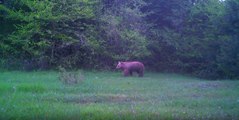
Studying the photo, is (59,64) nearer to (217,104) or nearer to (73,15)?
(73,15)

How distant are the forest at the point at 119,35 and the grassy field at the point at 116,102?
31.8ft

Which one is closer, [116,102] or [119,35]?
[116,102]

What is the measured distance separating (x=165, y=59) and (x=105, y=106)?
21.2m

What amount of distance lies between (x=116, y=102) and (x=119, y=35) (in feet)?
54.0

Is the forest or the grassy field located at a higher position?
the forest

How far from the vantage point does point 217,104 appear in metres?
13.8

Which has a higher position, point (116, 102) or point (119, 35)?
point (119, 35)

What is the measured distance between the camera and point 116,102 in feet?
46.6

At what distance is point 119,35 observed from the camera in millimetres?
30406

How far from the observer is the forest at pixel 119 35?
28453 millimetres

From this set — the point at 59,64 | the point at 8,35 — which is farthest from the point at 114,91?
the point at 8,35

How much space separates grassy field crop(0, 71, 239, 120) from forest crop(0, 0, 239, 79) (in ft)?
31.8

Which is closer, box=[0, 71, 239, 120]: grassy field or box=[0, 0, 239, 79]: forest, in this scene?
box=[0, 71, 239, 120]: grassy field

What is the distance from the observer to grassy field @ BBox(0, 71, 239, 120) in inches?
463
